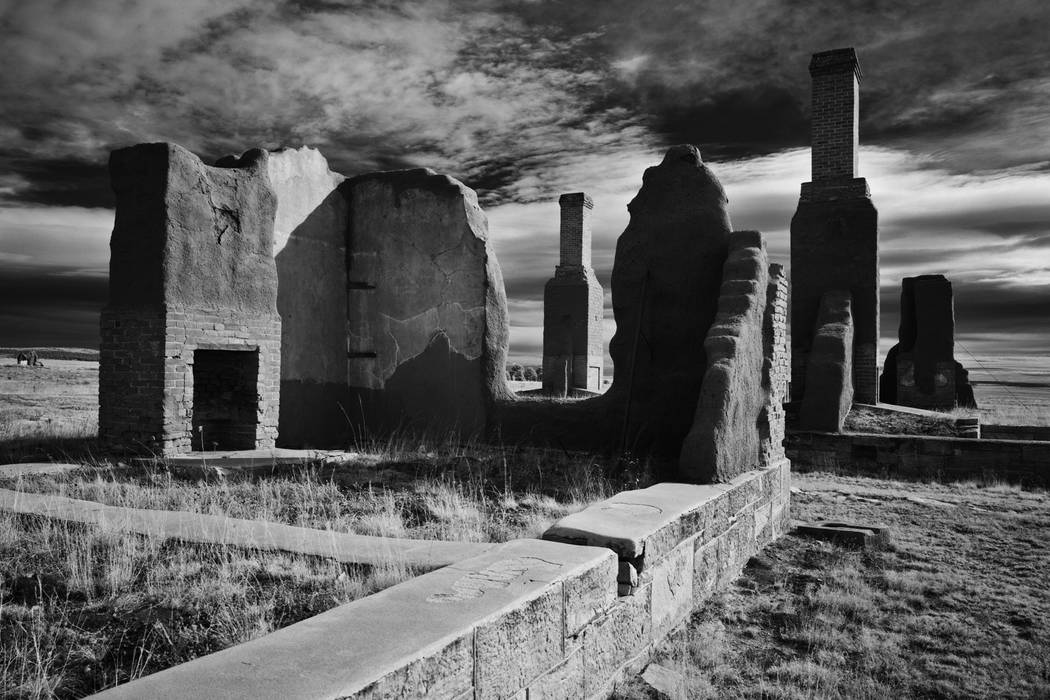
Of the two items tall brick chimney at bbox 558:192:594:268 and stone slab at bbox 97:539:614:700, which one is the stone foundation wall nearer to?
stone slab at bbox 97:539:614:700

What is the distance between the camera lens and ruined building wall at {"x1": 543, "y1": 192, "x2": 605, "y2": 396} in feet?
74.8

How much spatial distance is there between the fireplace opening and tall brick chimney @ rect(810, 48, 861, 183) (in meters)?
10.9

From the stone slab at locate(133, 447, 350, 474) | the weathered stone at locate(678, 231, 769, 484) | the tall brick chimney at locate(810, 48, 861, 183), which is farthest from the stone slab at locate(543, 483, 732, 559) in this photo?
the tall brick chimney at locate(810, 48, 861, 183)

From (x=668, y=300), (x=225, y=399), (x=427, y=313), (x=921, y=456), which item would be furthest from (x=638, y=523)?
(x=921, y=456)

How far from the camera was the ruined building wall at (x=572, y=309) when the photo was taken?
2280 cm

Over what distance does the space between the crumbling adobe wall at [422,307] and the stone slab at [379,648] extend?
603 cm

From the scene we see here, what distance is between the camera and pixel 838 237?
45.2 ft

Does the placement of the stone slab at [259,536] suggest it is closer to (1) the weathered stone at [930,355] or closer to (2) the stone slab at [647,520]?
(2) the stone slab at [647,520]

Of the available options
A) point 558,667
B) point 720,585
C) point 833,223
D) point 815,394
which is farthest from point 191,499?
point 833,223

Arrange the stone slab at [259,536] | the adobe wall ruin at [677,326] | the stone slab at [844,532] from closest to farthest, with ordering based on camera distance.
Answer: the stone slab at [259,536]
the stone slab at [844,532]
the adobe wall ruin at [677,326]

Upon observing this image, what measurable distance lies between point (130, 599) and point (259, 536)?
0.89 metres

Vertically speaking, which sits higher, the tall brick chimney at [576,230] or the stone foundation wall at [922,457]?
the tall brick chimney at [576,230]

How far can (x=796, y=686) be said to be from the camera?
3871mm


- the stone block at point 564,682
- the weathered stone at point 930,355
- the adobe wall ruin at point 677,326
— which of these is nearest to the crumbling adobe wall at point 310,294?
the adobe wall ruin at point 677,326
